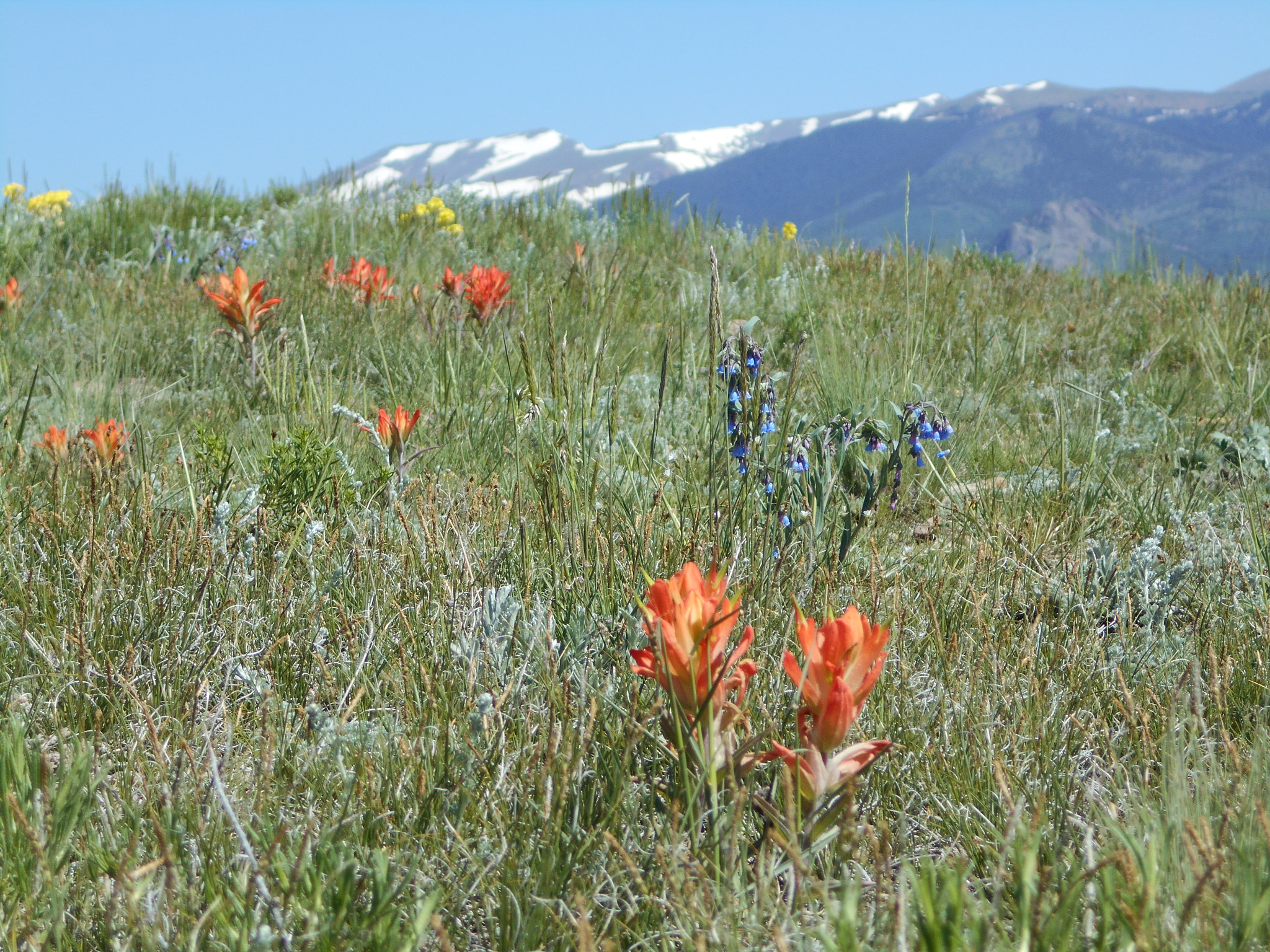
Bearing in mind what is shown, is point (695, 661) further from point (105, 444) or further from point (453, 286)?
point (453, 286)

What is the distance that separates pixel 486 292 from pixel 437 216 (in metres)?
3.30

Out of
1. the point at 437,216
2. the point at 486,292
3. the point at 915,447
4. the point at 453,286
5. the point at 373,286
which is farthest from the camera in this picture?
the point at 437,216

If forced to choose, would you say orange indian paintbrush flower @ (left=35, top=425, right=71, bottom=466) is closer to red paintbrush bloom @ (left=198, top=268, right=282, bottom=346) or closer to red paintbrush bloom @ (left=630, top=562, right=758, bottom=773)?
red paintbrush bloom @ (left=198, top=268, right=282, bottom=346)

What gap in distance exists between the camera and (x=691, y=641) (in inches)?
42.8

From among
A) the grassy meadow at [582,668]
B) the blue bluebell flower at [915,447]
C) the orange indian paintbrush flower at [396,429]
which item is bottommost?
the grassy meadow at [582,668]

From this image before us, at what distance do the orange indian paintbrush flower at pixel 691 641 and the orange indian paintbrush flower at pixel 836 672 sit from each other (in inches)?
3.2

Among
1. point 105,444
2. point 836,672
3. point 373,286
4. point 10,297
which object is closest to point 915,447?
point 836,672

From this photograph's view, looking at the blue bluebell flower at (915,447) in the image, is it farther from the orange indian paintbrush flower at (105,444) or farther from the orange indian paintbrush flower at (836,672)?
the orange indian paintbrush flower at (105,444)

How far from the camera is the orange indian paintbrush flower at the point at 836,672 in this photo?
41.1 inches

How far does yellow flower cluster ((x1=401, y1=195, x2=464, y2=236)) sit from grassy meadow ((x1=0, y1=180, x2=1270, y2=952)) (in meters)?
3.09

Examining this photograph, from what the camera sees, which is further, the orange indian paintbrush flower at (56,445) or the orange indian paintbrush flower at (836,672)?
the orange indian paintbrush flower at (56,445)

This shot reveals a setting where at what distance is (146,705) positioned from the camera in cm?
149

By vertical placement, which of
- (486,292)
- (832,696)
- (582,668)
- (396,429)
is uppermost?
(486,292)

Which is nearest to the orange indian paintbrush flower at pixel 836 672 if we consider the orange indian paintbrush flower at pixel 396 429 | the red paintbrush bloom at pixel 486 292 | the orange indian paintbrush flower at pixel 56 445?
the orange indian paintbrush flower at pixel 396 429
